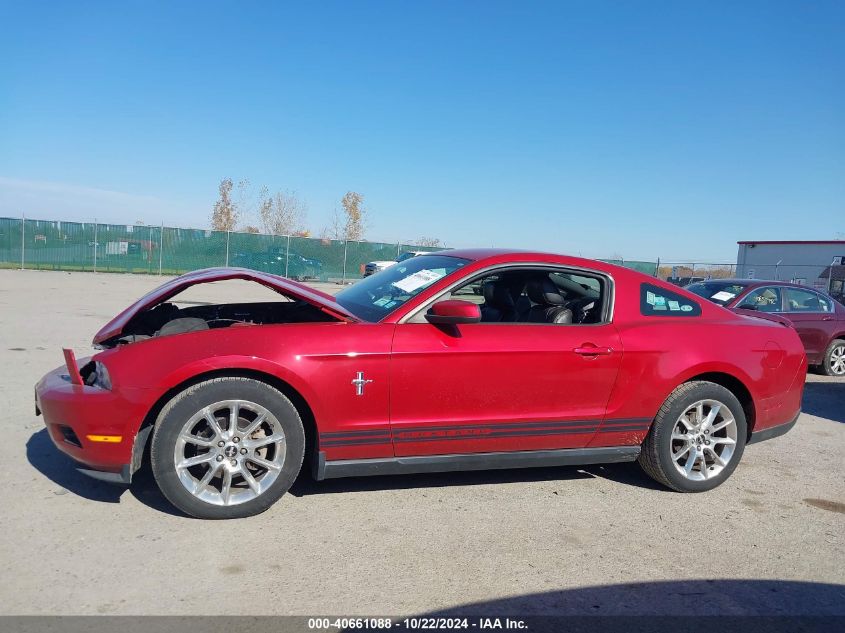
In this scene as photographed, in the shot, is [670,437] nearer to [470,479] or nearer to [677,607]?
[470,479]

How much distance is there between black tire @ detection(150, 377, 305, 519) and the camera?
344 centimetres

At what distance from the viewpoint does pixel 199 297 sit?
14719 mm

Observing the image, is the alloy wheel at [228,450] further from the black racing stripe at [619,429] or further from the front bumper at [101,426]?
the black racing stripe at [619,429]

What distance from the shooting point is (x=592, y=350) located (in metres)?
4.12

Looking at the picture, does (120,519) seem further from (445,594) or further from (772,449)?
(772,449)

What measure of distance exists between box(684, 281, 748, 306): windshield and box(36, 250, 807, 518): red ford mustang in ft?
14.3

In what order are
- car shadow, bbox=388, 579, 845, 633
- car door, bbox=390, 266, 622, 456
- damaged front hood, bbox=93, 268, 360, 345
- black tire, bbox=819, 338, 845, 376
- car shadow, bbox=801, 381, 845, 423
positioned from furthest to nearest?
black tire, bbox=819, 338, 845, 376 → car shadow, bbox=801, 381, 845, 423 → damaged front hood, bbox=93, 268, 360, 345 → car door, bbox=390, 266, 622, 456 → car shadow, bbox=388, 579, 845, 633

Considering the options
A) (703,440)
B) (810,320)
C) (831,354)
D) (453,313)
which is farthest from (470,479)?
(831,354)

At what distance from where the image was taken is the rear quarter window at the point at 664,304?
4477 mm

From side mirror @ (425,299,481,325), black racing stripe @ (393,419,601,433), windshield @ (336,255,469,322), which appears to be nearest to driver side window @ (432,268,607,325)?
windshield @ (336,255,469,322)

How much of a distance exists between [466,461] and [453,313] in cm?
94

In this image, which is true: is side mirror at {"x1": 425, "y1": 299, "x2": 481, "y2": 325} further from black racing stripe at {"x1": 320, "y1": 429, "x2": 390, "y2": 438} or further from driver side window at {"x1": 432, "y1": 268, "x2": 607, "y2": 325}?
black racing stripe at {"x1": 320, "y1": 429, "x2": 390, "y2": 438}

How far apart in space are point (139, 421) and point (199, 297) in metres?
11.9

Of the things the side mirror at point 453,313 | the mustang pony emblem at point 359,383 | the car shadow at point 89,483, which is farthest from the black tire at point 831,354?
the car shadow at point 89,483
